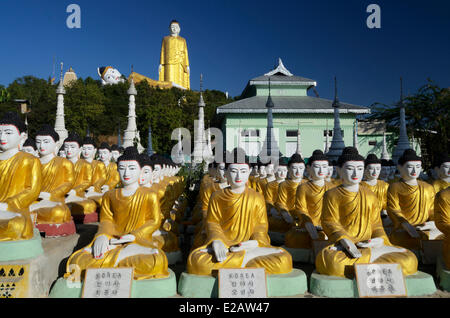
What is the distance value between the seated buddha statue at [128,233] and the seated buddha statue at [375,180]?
13.3ft

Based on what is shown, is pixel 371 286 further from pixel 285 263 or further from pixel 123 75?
pixel 123 75

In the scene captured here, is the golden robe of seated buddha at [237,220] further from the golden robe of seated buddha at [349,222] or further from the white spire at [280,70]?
the white spire at [280,70]

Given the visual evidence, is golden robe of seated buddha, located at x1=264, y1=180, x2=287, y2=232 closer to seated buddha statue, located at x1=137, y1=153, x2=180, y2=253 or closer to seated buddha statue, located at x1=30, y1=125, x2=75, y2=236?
seated buddha statue, located at x1=137, y1=153, x2=180, y2=253

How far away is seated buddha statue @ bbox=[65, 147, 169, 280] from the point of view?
4234mm

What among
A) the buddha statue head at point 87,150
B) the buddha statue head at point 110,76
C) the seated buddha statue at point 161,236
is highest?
the buddha statue head at point 110,76

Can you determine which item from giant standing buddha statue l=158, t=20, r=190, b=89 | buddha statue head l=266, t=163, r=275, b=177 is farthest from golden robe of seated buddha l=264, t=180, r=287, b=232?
giant standing buddha statue l=158, t=20, r=190, b=89

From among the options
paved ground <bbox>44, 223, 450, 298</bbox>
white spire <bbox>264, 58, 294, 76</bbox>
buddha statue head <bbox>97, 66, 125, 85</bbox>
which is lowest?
paved ground <bbox>44, 223, 450, 298</bbox>

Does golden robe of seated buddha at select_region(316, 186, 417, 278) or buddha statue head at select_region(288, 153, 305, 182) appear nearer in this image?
golden robe of seated buddha at select_region(316, 186, 417, 278)

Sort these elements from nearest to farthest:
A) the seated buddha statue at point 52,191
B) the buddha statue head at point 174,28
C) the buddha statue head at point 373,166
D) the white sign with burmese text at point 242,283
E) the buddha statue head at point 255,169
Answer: the white sign with burmese text at point 242,283 → the seated buddha statue at point 52,191 → the buddha statue head at point 373,166 → the buddha statue head at point 255,169 → the buddha statue head at point 174,28

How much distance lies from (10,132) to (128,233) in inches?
81.2

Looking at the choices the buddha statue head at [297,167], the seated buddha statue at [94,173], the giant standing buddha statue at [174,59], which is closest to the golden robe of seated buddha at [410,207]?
the buddha statue head at [297,167]

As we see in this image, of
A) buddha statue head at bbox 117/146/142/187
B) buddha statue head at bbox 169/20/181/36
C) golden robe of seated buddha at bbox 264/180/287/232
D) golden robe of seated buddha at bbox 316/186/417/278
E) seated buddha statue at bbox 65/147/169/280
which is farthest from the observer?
buddha statue head at bbox 169/20/181/36

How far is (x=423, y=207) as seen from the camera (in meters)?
5.82

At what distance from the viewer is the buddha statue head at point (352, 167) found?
4.81m
